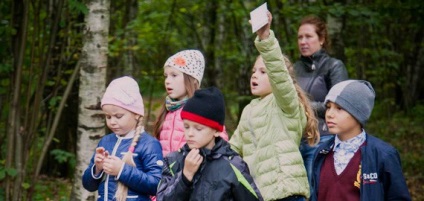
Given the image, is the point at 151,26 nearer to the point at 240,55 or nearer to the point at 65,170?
the point at 240,55

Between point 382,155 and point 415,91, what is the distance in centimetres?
1842

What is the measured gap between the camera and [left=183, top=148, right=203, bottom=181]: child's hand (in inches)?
139

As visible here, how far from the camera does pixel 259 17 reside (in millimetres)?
4234

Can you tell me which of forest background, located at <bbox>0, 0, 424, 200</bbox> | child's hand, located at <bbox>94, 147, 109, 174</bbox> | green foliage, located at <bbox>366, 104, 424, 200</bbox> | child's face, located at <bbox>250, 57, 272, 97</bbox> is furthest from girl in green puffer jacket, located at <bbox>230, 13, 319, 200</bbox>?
green foliage, located at <bbox>366, 104, 424, 200</bbox>

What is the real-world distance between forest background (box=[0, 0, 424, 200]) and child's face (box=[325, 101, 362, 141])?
2640 mm

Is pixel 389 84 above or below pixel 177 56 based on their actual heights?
below

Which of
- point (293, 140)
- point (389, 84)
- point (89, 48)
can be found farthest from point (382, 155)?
point (389, 84)

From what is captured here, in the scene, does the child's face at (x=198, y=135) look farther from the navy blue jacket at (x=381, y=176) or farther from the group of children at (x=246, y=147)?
the navy blue jacket at (x=381, y=176)

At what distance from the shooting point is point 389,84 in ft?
66.7

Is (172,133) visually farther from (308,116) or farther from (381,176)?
(381,176)

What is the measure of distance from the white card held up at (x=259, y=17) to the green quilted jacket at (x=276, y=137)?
26cm

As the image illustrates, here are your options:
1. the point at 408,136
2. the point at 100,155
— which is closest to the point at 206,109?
the point at 100,155

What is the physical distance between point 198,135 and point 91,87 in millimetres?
2808

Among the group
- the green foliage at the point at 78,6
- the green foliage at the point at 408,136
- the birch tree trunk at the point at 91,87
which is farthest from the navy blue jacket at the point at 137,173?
the green foliage at the point at 408,136
